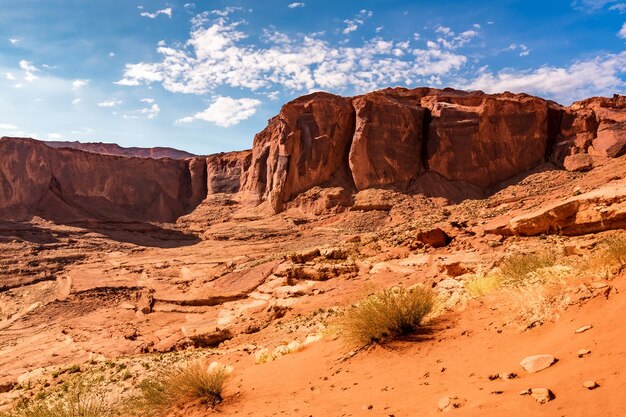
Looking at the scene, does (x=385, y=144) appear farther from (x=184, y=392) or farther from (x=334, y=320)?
(x=184, y=392)

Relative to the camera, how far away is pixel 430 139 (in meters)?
36.1

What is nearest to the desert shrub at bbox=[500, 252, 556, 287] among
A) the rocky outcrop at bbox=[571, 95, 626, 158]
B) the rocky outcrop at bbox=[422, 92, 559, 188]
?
the rocky outcrop at bbox=[571, 95, 626, 158]

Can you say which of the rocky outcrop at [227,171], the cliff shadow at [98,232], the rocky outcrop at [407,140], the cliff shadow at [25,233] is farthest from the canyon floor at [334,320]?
the rocky outcrop at [227,171]

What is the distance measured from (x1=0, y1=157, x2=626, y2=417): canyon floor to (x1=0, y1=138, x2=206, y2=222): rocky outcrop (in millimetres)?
10916

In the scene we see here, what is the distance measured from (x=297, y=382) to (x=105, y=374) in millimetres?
5502

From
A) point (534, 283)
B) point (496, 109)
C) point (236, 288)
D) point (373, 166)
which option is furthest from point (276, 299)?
point (496, 109)

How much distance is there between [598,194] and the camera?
11992mm

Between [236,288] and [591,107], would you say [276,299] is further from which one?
[591,107]

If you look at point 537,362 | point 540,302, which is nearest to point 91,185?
point 540,302

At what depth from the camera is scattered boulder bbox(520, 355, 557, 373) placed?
4082 mm

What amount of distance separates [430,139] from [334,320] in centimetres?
2945

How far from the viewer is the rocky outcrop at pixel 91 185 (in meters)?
40.6

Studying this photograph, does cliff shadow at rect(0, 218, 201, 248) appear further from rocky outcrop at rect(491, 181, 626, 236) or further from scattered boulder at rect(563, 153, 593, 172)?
rocky outcrop at rect(491, 181, 626, 236)

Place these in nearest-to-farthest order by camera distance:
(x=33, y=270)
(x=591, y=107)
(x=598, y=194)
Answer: (x=598, y=194), (x=33, y=270), (x=591, y=107)
